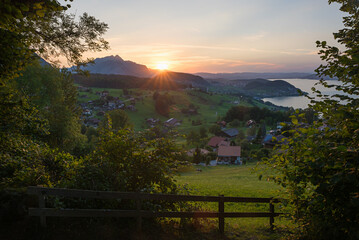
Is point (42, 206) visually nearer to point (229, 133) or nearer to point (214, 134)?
point (229, 133)

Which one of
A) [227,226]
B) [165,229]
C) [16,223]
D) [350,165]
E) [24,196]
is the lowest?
[227,226]

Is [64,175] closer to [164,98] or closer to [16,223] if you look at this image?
[16,223]

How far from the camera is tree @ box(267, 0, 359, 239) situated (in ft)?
13.7

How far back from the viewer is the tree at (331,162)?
418 cm

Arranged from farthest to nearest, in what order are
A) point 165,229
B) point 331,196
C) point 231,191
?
point 231,191, point 165,229, point 331,196

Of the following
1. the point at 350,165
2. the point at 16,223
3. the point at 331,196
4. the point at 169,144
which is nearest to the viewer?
the point at 350,165

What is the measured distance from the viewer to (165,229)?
6.79 metres

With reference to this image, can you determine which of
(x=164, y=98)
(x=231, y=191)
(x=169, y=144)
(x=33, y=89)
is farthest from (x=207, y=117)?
(x=169, y=144)

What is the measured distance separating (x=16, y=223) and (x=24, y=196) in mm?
560

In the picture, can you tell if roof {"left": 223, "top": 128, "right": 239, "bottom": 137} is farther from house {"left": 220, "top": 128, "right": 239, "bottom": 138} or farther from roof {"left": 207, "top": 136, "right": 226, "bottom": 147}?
roof {"left": 207, "top": 136, "right": 226, "bottom": 147}

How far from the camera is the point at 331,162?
407 cm

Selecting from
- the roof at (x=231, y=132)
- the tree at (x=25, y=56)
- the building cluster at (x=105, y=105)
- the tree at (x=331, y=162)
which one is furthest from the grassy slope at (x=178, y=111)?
the tree at (x=331, y=162)

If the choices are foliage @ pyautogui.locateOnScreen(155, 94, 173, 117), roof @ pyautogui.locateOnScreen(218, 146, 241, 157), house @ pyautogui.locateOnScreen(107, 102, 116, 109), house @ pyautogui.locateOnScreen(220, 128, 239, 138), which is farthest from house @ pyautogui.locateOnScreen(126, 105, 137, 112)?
roof @ pyautogui.locateOnScreen(218, 146, 241, 157)

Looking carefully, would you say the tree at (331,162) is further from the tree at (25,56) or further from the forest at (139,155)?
the tree at (25,56)
